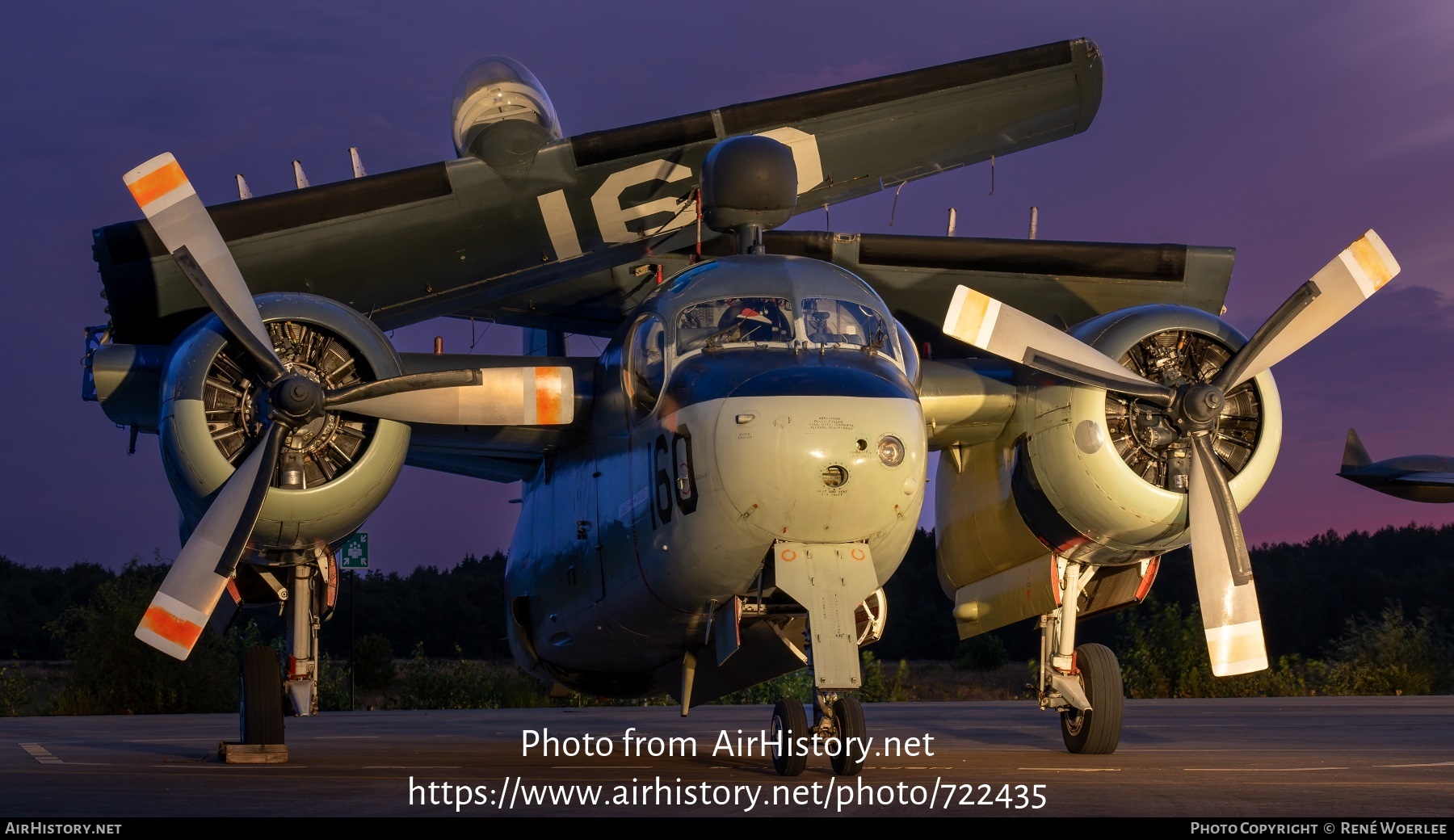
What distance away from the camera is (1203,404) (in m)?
11.8

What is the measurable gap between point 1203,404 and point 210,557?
27.2 feet

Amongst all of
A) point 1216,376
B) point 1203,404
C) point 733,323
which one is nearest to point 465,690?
point 1216,376

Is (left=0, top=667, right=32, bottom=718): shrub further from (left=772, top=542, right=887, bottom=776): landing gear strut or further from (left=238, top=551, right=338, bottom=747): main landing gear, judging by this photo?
(left=772, top=542, right=887, bottom=776): landing gear strut

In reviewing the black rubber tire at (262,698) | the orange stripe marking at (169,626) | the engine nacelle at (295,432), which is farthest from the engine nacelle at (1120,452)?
the orange stripe marking at (169,626)

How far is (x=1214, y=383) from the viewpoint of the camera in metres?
12.1

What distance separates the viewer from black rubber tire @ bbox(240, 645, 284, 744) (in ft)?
41.8

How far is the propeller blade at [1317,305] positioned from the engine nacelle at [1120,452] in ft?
1.07

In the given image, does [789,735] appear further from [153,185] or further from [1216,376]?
[153,185]

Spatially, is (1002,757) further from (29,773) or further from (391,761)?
(29,773)

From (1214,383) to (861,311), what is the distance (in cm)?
353

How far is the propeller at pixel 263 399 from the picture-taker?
11625 millimetres

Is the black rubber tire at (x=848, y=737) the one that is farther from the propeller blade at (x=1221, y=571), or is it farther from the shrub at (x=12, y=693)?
the shrub at (x=12, y=693)

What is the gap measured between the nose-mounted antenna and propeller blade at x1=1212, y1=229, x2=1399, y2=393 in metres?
3.99
